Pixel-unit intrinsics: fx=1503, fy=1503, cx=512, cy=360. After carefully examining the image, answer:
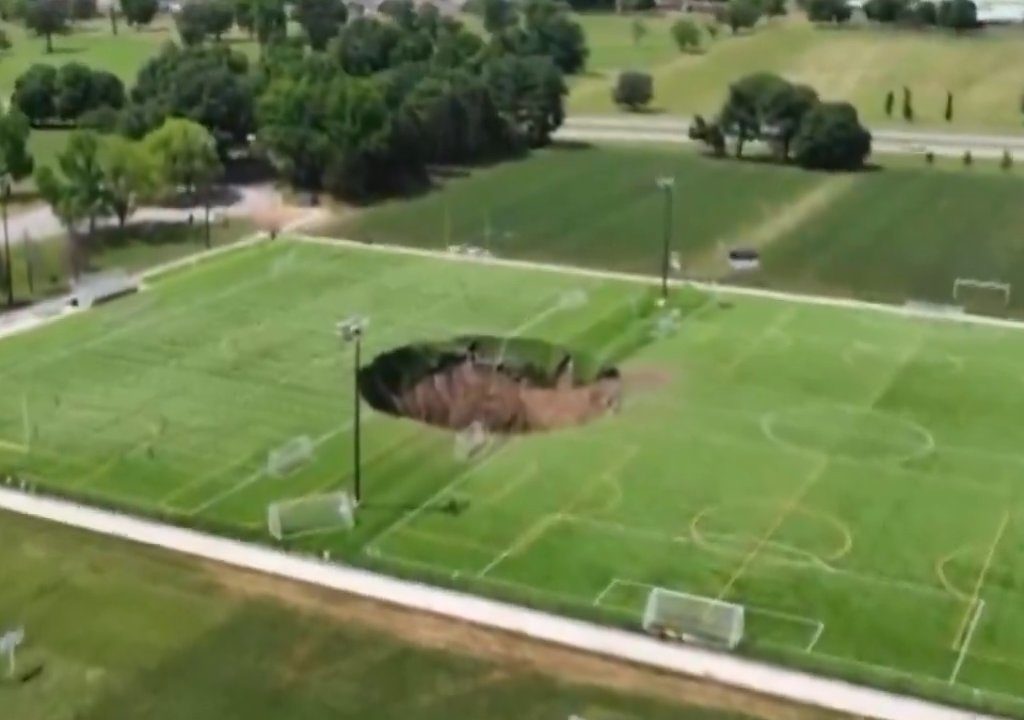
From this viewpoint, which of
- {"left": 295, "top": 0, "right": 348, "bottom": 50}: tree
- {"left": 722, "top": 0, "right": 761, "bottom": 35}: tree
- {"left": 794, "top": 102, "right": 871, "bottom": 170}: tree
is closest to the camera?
{"left": 794, "top": 102, "right": 871, "bottom": 170}: tree

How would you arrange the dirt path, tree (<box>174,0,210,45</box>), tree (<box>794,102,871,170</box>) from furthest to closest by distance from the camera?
tree (<box>174,0,210,45</box>), tree (<box>794,102,871,170</box>), the dirt path

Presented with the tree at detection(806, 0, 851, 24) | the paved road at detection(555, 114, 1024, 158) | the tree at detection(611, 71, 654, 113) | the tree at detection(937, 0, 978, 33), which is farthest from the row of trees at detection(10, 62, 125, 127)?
the tree at detection(937, 0, 978, 33)

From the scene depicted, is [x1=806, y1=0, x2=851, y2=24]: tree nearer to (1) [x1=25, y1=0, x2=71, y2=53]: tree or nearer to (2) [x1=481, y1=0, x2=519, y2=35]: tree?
(2) [x1=481, y1=0, x2=519, y2=35]: tree

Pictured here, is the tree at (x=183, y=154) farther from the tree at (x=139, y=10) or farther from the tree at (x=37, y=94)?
the tree at (x=139, y=10)

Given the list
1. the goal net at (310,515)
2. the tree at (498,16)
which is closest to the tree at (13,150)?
the goal net at (310,515)

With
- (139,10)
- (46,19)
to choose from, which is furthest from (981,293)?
(139,10)

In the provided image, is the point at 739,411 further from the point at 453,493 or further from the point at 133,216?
the point at 133,216
